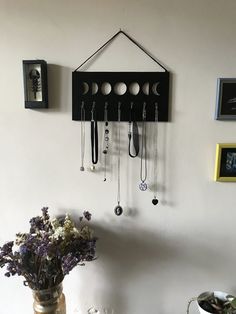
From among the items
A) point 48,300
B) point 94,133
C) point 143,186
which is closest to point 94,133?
point 94,133

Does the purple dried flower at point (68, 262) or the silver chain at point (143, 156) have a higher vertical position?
the silver chain at point (143, 156)

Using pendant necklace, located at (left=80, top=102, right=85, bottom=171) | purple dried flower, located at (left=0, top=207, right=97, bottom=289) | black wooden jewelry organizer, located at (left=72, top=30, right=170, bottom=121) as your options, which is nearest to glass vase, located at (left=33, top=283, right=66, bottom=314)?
purple dried flower, located at (left=0, top=207, right=97, bottom=289)

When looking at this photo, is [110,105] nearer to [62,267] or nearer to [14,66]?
[14,66]

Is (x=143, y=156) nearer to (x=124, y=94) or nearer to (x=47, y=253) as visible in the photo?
(x=124, y=94)

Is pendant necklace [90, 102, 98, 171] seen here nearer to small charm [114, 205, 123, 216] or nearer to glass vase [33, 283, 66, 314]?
small charm [114, 205, 123, 216]

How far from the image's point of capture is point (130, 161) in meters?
1.15

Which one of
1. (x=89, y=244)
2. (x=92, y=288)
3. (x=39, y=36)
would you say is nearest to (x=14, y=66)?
(x=39, y=36)

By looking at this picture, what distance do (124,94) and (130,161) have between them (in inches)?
10.6

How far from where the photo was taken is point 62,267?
1063mm

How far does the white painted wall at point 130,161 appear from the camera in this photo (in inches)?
42.3

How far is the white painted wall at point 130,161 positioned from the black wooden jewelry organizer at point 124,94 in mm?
34

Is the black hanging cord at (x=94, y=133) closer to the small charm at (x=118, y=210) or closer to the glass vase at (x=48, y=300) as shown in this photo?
the small charm at (x=118, y=210)

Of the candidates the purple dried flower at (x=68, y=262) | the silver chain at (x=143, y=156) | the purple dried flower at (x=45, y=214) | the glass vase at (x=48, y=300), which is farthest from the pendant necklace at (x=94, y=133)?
the glass vase at (x=48, y=300)

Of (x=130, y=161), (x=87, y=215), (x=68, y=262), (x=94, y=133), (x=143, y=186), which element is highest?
(x=94, y=133)
